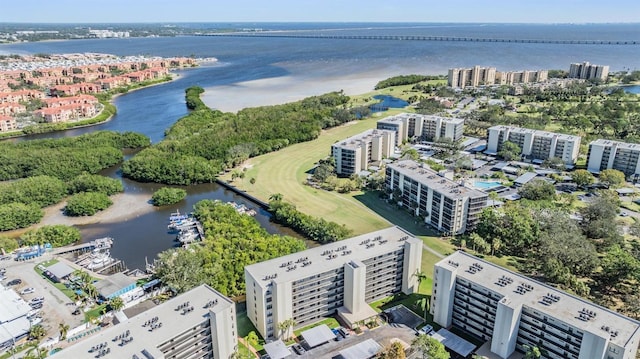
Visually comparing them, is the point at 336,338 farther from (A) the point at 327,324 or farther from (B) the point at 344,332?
(A) the point at 327,324

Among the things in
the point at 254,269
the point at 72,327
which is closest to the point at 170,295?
the point at 72,327

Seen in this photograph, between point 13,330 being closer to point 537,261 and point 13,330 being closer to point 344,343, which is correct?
point 344,343

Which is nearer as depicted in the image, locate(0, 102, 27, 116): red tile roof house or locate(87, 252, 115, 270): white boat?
locate(87, 252, 115, 270): white boat

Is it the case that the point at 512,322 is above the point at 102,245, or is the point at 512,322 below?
above

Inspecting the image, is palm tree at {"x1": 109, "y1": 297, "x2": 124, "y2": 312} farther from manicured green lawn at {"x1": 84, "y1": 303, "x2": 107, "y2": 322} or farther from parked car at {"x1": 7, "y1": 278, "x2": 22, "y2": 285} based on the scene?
parked car at {"x1": 7, "y1": 278, "x2": 22, "y2": 285}

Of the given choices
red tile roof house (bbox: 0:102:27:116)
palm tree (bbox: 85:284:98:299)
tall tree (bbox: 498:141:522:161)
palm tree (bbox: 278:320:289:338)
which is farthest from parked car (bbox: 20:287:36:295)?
red tile roof house (bbox: 0:102:27:116)

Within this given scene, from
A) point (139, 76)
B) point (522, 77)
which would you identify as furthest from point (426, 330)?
point (139, 76)
